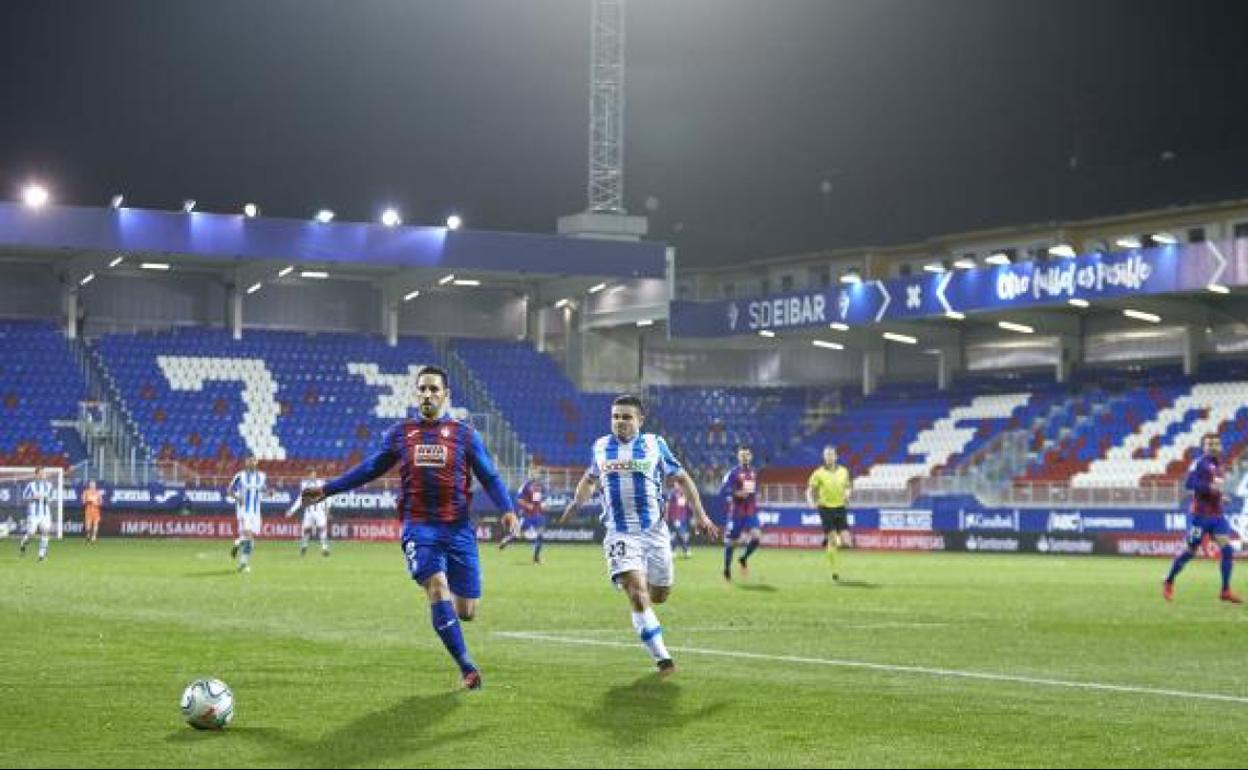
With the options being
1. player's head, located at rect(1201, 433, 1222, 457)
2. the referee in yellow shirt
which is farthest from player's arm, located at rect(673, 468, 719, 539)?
the referee in yellow shirt

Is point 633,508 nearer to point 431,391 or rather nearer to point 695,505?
point 695,505

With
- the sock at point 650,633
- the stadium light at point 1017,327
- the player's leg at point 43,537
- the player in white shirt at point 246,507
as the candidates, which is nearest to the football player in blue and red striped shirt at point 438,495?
the sock at point 650,633

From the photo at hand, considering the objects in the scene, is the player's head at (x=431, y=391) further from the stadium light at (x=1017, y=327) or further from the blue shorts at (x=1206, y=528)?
the stadium light at (x=1017, y=327)

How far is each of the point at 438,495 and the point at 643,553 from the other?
264 cm

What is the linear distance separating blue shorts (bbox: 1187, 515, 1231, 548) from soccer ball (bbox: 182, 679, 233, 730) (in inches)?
790

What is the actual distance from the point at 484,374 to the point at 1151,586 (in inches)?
1687

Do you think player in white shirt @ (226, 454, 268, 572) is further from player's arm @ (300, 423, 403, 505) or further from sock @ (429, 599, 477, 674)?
sock @ (429, 599, 477, 674)

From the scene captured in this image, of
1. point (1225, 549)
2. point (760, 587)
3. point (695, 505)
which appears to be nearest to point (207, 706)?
point (695, 505)

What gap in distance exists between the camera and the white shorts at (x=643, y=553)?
1777 cm

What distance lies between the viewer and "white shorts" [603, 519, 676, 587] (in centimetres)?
1777

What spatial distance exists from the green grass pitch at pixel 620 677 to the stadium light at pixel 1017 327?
3591 centimetres

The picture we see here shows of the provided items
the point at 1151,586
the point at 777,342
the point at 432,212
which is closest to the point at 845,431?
the point at 777,342

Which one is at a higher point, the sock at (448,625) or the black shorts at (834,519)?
the black shorts at (834,519)

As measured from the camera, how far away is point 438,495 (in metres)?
15.9
